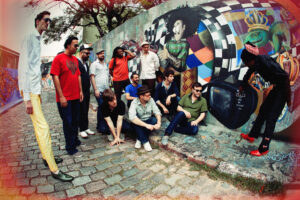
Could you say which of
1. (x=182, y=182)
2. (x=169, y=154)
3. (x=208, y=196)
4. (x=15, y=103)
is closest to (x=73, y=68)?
(x=169, y=154)

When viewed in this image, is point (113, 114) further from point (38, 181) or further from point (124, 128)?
point (38, 181)

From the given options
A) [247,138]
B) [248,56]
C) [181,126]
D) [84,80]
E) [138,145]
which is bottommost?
[138,145]

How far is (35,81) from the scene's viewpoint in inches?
91.1

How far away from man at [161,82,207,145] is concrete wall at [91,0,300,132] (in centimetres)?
52

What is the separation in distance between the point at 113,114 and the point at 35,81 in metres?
1.74

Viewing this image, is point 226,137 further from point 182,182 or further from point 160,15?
point 160,15

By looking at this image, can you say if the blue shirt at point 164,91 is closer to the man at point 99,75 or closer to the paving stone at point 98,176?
the man at point 99,75

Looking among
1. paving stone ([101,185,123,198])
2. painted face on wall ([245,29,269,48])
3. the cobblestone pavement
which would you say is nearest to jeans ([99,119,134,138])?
the cobblestone pavement

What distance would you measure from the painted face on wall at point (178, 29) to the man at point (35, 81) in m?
3.10

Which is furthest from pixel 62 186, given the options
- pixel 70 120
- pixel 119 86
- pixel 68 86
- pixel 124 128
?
pixel 119 86

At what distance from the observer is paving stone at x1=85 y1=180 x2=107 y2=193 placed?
7.68ft

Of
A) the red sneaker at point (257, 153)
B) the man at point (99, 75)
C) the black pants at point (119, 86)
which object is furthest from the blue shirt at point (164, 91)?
the red sneaker at point (257, 153)

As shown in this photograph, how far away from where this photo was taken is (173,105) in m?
4.39

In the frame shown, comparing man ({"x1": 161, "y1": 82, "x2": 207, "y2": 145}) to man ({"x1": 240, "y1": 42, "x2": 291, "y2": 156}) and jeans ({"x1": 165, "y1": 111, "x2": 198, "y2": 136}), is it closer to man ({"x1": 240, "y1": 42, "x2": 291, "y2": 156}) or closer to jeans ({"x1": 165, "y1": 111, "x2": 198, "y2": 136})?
jeans ({"x1": 165, "y1": 111, "x2": 198, "y2": 136})
